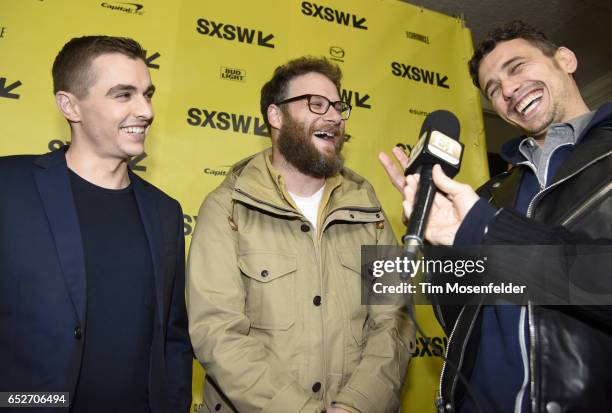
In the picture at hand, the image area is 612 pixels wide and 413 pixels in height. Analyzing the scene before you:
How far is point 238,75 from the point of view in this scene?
7.88 feet

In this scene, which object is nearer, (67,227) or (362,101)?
(67,227)

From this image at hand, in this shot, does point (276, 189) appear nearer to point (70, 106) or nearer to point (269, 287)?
point (269, 287)

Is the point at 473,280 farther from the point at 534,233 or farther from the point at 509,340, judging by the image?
the point at 534,233

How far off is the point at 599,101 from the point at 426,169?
14.8ft

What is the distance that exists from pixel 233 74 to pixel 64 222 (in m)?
1.36

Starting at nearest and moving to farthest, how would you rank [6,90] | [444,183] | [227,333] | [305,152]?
[444,183]
[227,333]
[305,152]
[6,90]

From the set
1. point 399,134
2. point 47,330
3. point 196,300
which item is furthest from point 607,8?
point 47,330

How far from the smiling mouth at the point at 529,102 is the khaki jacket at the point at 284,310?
2.09 feet

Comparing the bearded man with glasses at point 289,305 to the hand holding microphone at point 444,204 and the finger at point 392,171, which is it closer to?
the finger at point 392,171

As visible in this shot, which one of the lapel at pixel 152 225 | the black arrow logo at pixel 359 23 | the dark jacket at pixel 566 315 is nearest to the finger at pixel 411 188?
the dark jacket at pixel 566 315

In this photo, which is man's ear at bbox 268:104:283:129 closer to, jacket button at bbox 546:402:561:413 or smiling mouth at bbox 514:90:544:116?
smiling mouth at bbox 514:90:544:116

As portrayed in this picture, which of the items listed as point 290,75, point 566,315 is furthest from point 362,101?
point 566,315

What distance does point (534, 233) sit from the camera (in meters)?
0.87

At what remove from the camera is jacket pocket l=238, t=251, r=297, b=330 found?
4.71 ft
